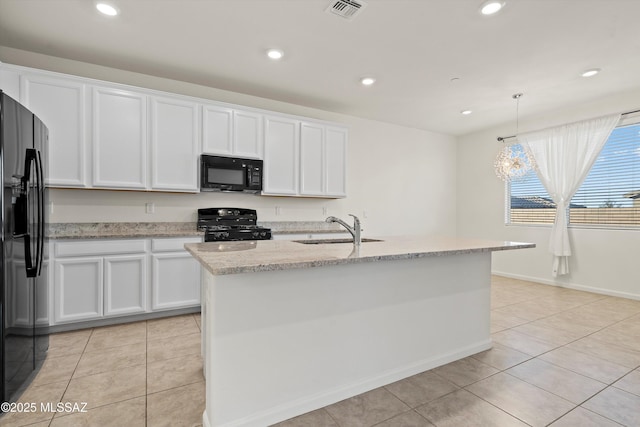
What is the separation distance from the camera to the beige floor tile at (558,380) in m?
1.94

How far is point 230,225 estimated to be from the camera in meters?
3.80

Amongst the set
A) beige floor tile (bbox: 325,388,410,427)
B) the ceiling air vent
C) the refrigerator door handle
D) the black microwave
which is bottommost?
beige floor tile (bbox: 325,388,410,427)

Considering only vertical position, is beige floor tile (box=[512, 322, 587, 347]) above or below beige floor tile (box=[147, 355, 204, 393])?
below

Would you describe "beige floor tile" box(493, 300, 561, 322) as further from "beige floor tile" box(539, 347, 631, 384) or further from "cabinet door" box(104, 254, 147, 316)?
"cabinet door" box(104, 254, 147, 316)

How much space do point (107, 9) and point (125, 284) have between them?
2.36 metres

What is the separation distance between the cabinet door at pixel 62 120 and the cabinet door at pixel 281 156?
1.87 metres

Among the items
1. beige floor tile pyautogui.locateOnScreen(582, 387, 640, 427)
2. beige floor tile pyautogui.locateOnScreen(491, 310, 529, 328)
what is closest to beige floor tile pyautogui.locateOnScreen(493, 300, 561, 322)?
beige floor tile pyautogui.locateOnScreen(491, 310, 529, 328)

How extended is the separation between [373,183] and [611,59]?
313 centimetres

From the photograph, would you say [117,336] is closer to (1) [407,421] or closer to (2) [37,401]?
(2) [37,401]

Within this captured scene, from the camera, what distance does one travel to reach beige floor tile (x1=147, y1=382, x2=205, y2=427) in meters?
1.65

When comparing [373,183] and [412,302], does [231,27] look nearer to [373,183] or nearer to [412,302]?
[412,302]

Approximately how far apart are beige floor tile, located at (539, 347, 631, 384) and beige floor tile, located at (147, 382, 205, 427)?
8.14 feet

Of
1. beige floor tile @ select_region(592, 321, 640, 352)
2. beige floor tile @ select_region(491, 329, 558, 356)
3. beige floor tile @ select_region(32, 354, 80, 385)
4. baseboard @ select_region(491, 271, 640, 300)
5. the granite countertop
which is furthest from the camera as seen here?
baseboard @ select_region(491, 271, 640, 300)

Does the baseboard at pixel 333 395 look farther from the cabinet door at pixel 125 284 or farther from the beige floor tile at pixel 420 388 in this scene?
the cabinet door at pixel 125 284
